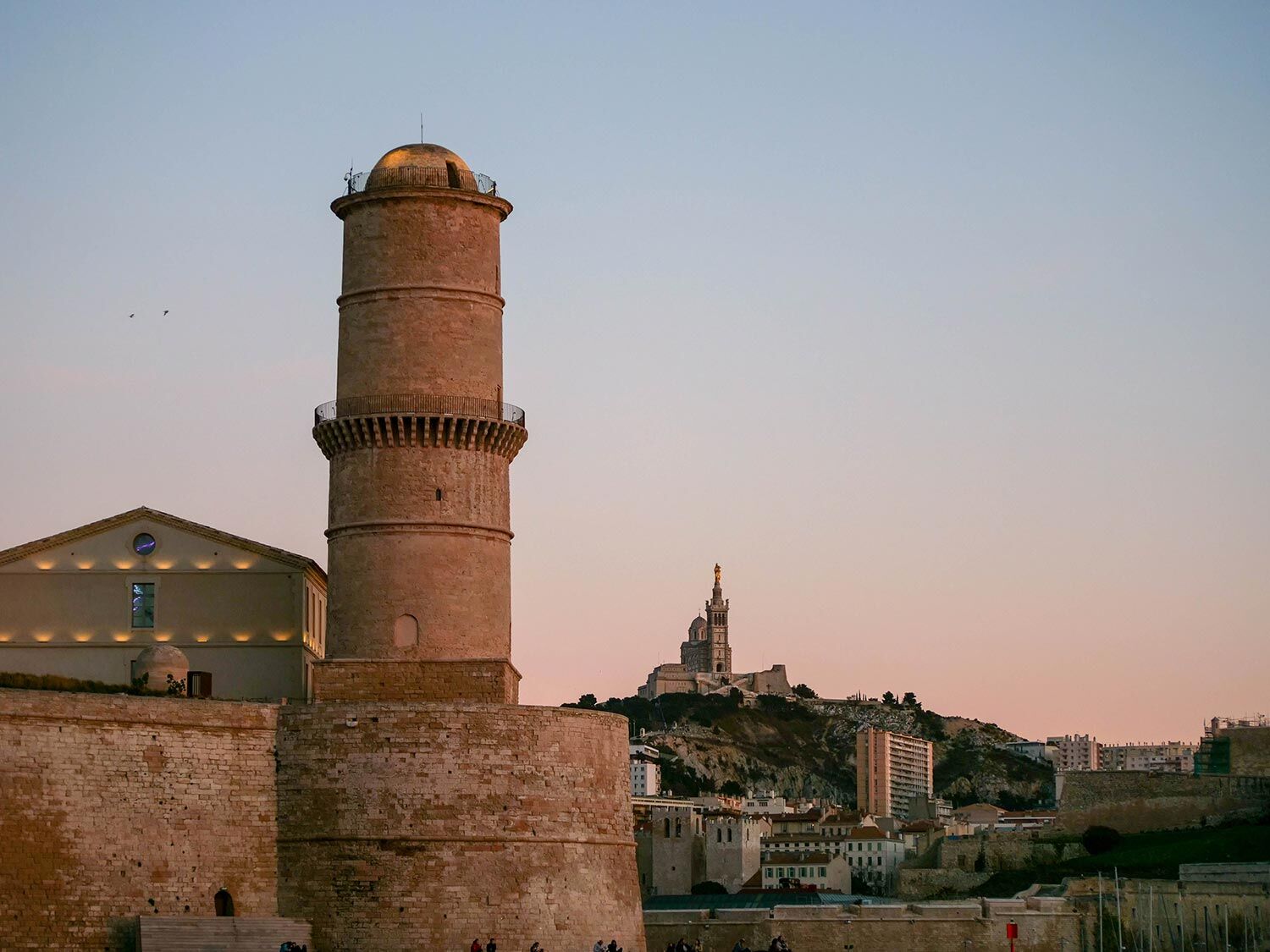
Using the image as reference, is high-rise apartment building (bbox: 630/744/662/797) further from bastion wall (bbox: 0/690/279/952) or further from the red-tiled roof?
bastion wall (bbox: 0/690/279/952)

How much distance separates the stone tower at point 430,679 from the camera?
120 ft

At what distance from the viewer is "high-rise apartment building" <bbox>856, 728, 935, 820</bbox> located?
512 ft

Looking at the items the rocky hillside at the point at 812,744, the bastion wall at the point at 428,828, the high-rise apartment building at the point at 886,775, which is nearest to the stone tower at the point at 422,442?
the bastion wall at the point at 428,828

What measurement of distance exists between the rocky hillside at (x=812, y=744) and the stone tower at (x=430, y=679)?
4656 inches

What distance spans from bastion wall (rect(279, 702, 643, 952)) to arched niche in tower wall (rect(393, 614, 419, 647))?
292 centimetres

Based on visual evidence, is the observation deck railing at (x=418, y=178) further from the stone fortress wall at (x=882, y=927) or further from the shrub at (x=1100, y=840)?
the shrub at (x=1100, y=840)

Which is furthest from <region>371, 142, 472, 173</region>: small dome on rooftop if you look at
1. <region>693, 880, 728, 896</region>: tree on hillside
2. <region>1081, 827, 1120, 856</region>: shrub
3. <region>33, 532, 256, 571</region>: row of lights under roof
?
<region>693, 880, 728, 896</region>: tree on hillside

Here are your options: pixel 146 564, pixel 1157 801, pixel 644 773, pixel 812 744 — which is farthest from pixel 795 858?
pixel 812 744

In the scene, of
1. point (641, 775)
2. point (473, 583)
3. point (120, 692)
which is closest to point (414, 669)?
point (473, 583)

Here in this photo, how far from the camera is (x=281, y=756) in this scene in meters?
37.0

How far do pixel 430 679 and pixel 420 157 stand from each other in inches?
391

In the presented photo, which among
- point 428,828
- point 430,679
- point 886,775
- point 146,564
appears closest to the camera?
point 428,828

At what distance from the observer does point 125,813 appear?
3469 cm

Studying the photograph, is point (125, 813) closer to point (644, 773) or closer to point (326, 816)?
point (326, 816)
